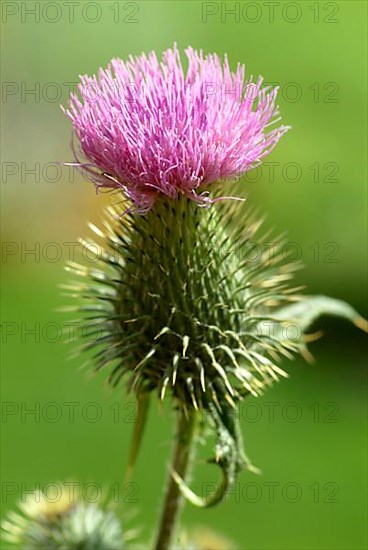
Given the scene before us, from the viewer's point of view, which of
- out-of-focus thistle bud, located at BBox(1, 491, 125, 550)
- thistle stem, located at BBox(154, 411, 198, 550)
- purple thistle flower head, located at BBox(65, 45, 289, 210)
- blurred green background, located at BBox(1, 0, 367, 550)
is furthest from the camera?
blurred green background, located at BBox(1, 0, 367, 550)

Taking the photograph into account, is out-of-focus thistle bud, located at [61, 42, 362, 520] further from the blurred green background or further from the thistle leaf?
the blurred green background

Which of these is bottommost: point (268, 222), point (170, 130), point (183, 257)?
point (183, 257)

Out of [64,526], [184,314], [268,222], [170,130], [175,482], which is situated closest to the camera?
[170,130]

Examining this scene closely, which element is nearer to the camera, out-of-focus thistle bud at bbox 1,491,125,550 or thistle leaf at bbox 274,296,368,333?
thistle leaf at bbox 274,296,368,333

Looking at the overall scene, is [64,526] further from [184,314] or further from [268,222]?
[268,222]

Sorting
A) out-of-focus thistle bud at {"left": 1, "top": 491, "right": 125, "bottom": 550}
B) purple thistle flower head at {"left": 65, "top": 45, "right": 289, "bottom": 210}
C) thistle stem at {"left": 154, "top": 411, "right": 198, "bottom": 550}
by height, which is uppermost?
purple thistle flower head at {"left": 65, "top": 45, "right": 289, "bottom": 210}

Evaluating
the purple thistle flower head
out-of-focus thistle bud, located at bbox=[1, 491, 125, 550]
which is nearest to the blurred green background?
out-of-focus thistle bud, located at bbox=[1, 491, 125, 550]

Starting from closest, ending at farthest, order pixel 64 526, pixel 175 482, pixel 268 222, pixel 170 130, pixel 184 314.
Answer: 1. pixel 170 130
2. pixel 184 314
3. pixel 175 482
4. pixel 64 526
5. pixel 268 222

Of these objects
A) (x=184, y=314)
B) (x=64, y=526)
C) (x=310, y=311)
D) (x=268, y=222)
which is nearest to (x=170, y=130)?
(x=184, y=314)

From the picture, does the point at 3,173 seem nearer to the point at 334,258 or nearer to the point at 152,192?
the point at 334,258
